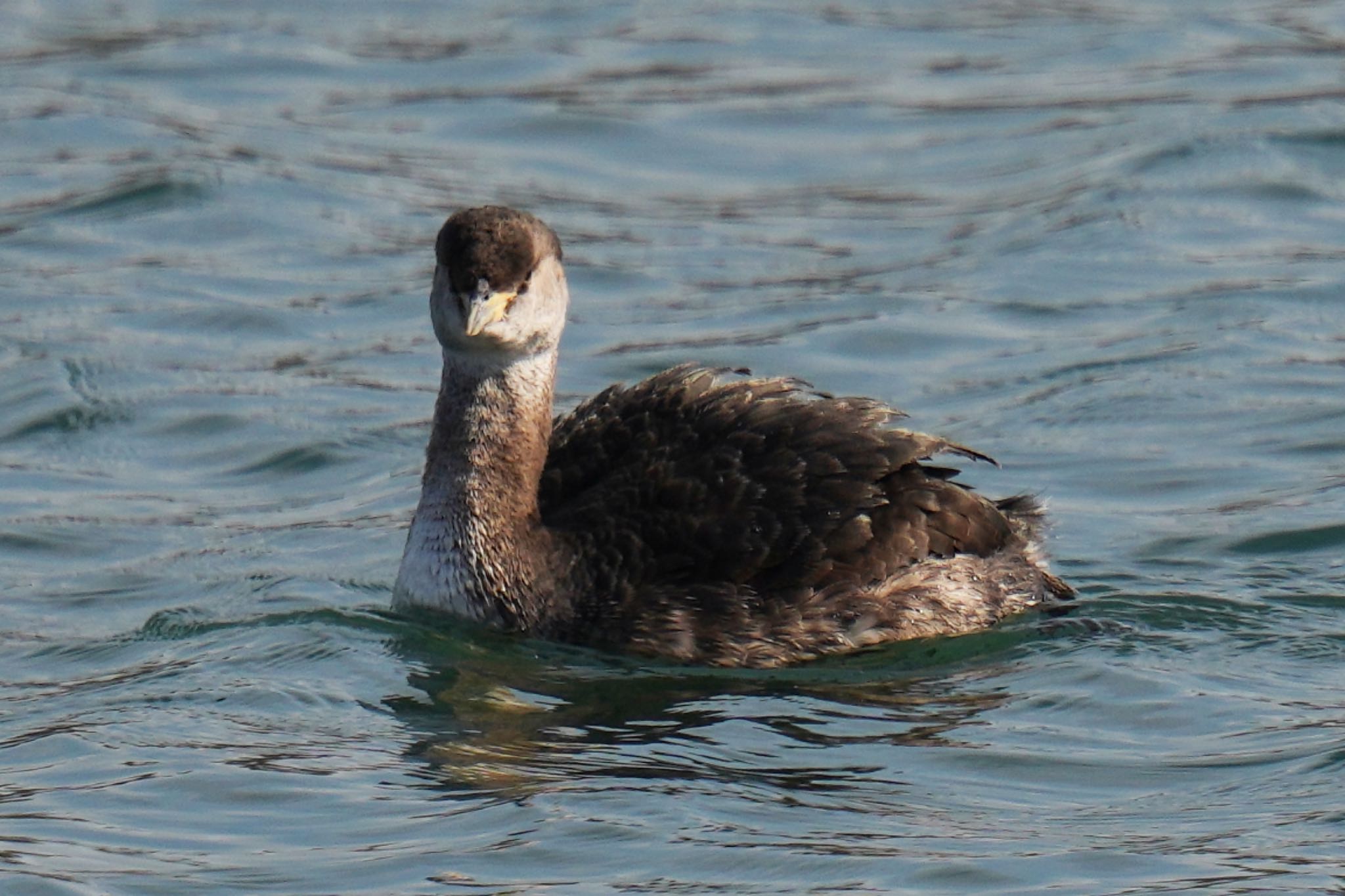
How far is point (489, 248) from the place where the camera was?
9773 mm

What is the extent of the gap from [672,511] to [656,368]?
4.79 m

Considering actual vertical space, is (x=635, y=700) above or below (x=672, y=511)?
below

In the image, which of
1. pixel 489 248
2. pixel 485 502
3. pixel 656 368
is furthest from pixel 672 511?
pixel 656 368

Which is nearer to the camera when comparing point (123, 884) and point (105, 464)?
point (123, 884)

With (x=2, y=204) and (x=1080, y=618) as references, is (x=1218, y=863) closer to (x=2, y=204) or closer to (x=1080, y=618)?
(x=1080, y=618)

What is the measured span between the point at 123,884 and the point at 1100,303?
9098 mm

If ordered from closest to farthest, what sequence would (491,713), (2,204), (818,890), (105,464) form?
(818,890), (491,713), (105,464), (2,204)

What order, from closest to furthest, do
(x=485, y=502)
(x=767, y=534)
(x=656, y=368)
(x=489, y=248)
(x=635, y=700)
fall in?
(x=635, y=700) < (x=489, y=248) < (x=767, y=534) < (x=485, y=502) < (x=656, y=368)

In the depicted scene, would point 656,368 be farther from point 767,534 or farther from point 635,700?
point 635,700

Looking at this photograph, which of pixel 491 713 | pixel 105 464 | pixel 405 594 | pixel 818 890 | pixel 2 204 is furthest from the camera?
pixel 2 204

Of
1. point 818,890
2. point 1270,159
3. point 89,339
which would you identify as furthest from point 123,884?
point 1270,159

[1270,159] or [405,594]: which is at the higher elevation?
[1270,159]

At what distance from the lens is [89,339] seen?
15.1m

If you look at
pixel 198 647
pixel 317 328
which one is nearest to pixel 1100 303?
pixel 317 328
